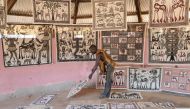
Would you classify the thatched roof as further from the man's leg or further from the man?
the man's leg

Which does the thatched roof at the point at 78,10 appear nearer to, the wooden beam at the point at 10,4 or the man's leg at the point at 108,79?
the wooden beam at the point at 10,4

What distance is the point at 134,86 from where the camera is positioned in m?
6.46

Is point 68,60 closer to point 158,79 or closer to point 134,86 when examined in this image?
point 134,86

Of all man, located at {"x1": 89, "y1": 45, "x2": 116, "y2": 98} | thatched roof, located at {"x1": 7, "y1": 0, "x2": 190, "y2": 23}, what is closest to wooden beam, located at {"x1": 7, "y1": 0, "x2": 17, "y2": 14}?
thatched roof, located at {"x1": 7, "y1": 0, "x2": 190, "y2": 23}

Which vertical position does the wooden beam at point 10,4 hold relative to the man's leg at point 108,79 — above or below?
above

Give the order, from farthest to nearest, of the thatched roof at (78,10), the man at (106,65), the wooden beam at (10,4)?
the thatched roof at (78,10) → the wooden beam at (10,4) → the man at (106,65)

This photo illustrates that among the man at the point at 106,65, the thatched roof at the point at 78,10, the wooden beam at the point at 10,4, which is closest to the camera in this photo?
the man at the point at 106,65

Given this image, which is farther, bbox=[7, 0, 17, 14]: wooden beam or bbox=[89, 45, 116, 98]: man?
bbox=[7, 0, 17, 14]: wooden beam

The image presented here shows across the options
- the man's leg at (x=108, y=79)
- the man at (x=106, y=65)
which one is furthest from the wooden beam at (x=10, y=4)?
the man's leg at (x=108, y=79)

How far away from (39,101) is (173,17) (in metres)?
3.51

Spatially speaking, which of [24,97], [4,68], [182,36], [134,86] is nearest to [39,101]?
[24,97]

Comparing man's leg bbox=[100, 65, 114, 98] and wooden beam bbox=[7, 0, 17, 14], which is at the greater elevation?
wooden beam bbox=[7, 0, 17, 14]

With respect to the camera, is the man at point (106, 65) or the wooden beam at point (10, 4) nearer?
the man at point (106, 65)

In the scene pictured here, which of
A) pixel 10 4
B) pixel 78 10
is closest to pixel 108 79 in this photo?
pixel 78 10
